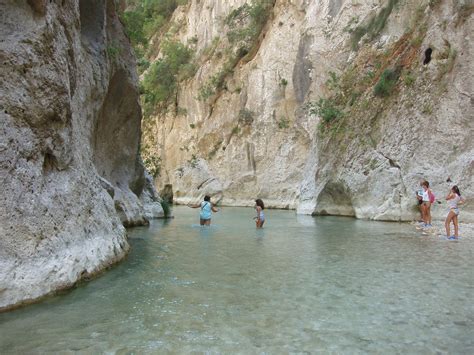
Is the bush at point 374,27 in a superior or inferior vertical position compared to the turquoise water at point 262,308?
superior

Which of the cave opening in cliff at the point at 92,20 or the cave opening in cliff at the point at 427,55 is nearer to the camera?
the cave opening in cliff at the point at 92,20

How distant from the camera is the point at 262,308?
527 cm

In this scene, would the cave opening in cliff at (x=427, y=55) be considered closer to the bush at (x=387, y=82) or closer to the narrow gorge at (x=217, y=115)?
the narrow gorge at (x=217, y=115)

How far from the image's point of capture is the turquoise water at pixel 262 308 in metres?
4.18

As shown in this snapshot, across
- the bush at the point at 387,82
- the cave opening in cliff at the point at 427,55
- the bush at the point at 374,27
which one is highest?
the bush at the point at 374,27

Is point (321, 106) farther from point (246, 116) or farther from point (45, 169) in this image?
point (45, 169)

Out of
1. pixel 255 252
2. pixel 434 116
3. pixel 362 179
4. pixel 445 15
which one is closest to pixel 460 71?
pixel 434 116

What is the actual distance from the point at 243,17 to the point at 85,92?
117ft

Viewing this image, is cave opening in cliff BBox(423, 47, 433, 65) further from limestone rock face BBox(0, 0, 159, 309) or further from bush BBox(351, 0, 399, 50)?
limestone rock face BBox(0, 0, 159, 309)

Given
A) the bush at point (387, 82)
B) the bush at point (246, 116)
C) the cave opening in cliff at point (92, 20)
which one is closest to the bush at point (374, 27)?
the bush at point (387, 82)

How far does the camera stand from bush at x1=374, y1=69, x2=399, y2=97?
825 inches

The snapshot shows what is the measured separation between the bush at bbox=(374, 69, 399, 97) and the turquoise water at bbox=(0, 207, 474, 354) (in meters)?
13.3

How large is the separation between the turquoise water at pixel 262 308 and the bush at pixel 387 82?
43.8 feet

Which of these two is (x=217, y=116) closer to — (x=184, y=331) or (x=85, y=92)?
(x=85, y=92)
